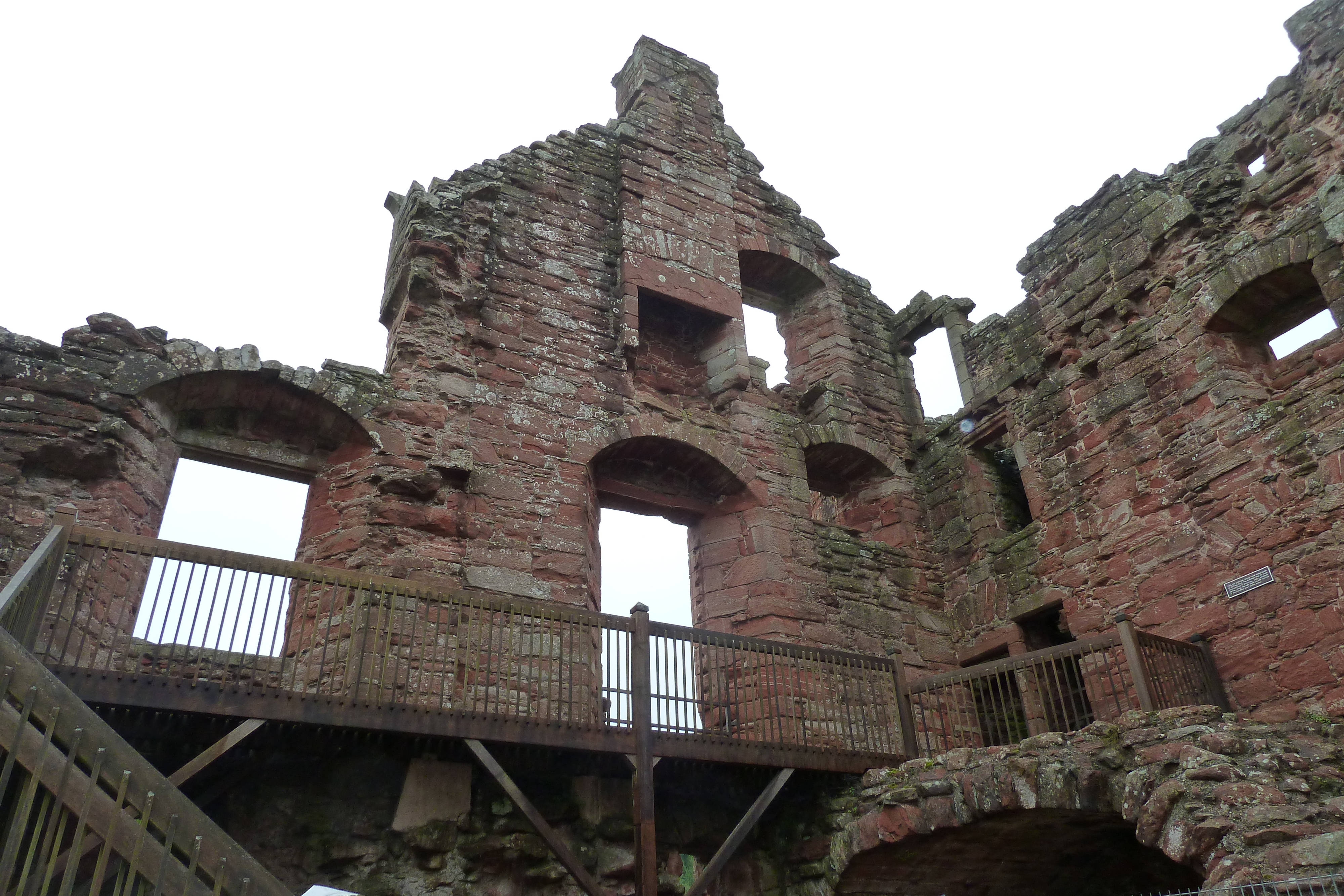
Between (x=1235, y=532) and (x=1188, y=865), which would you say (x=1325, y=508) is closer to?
(x=1235, y=532)

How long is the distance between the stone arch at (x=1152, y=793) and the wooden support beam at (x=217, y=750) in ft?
13.4

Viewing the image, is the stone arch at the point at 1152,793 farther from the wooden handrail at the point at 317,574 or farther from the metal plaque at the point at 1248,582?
the wooden handrail at the point at 317,574

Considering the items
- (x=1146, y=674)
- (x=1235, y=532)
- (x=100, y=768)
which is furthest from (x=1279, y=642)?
(x=100, y=768)

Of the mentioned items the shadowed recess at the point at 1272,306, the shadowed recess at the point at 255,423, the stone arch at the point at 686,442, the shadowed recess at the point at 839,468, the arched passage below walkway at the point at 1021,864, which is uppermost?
the shadowed recess at the point at 839,468

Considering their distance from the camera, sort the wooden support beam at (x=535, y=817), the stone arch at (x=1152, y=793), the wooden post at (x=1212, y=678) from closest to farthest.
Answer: the stone arch at (x=1152, y=793) < the wooden support beam at (x=535, y=817) < the wooden post at (x=1212, y=678)

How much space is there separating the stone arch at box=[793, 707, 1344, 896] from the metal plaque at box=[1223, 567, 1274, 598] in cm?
140

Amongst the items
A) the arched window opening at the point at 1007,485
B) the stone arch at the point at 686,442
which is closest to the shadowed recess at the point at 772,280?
the stone arch at the point at 686,442

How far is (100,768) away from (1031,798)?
5041mm

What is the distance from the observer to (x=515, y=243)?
987cm

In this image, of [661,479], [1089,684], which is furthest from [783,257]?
[1089,684]

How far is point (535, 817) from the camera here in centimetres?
591

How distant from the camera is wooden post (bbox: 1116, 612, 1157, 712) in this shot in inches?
244

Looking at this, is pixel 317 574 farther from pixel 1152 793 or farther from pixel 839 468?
pixel 839 468

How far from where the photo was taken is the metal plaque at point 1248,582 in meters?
7.34
